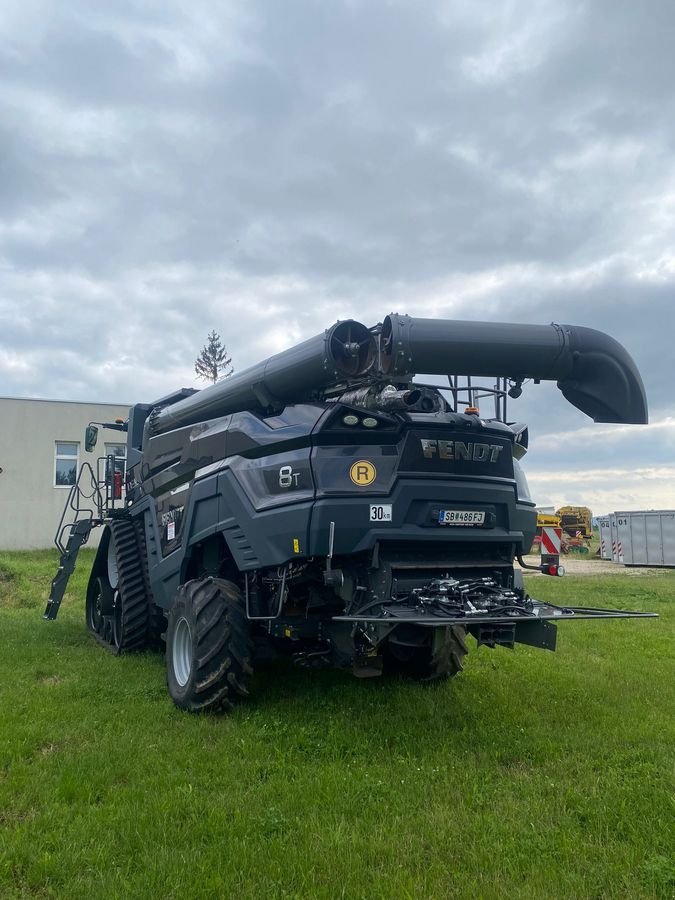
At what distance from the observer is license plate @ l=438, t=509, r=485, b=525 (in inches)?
217

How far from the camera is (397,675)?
7141 millimetres

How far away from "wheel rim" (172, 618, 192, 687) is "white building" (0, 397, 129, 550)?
1781cm

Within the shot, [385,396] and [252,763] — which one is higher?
[385,396]

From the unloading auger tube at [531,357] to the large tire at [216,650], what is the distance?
223cm

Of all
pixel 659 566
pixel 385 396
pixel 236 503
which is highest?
pixel 385 396

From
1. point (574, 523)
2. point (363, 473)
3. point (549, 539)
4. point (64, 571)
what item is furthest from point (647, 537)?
point (363, 473)

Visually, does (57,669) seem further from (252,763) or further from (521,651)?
(521,651)

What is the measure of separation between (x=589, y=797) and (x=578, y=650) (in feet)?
15.1

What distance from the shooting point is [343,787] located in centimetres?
438

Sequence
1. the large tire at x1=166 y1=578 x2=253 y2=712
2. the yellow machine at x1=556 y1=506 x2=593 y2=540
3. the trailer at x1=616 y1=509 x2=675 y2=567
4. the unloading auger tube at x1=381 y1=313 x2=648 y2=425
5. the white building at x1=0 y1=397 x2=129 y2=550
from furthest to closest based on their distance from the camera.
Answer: the yellow machine at x1=556 y1=506 x2=593 y2=540 → the trailer at x1=616 y1=509 x2=675 y2=567 → the white building at x1=0 y1=397 x2=129 y2=550 → the large tire at x1=166 y1=578 x2=253 y2=712 → the unloading auger tube at x1=381 y1=313 x2=648 y2=425

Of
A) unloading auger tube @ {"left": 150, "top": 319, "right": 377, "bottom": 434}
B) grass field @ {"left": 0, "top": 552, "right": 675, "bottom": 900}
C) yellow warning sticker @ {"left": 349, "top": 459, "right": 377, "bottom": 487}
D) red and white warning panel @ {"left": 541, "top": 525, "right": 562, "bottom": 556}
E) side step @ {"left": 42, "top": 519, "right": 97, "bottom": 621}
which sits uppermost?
unloading auger tube @ {"left": 150, "top": 319, "right": 377, "bottom": 434}

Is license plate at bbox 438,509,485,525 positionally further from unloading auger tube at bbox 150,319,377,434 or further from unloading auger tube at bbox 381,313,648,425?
unloading auger tube at bbox 150,319,377,434

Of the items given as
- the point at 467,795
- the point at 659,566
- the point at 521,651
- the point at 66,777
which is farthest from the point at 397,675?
the point at 659,566

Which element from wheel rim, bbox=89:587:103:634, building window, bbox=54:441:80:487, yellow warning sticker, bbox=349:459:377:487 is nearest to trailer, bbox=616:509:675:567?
building window, bbox=54:441:80:487
